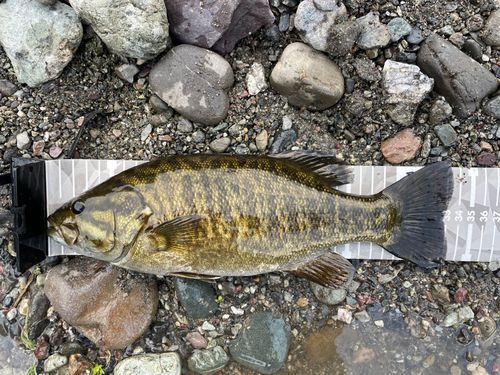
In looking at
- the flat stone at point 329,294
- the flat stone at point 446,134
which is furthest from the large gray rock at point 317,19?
the flat stone at point 329,294

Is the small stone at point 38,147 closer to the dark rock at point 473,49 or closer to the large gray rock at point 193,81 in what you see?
the large gray rock at point 193,81

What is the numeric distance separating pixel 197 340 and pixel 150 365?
531 mm

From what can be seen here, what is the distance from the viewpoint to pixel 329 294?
3604mm

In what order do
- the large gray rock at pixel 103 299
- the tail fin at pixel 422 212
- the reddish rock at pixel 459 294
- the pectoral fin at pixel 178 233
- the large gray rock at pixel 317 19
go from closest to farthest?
the pectoral fin at pixel 178 233, the tail fin at pixel 422 212, the large gray rock at pixel 317 19, the large gray rock at pixel 103 299, the reddish rock at pixel 459 294

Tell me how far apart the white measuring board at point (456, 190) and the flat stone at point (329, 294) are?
1.49ft

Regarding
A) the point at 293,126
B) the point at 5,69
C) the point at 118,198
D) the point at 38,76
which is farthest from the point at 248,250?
the point at 5,69

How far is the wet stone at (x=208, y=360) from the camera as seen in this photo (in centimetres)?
360

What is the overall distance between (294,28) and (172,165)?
1.98 m

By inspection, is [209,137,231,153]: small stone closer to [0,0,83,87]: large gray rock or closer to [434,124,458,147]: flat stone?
[0,0,83,87]: large gray rock

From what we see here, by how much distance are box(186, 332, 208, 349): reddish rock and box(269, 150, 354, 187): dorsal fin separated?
211cm

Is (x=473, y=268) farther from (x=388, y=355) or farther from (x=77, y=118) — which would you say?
(x=77, y=118)

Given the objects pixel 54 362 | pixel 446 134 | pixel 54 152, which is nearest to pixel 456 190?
pixel 446 134

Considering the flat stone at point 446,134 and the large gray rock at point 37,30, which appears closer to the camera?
the large gray rock at point 37,30

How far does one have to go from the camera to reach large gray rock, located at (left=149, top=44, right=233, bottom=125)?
11.1ft
